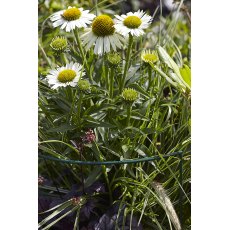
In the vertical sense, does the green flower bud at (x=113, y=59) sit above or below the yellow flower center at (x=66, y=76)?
above

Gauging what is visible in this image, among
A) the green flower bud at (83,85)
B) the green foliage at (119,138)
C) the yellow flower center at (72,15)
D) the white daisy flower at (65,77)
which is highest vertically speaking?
the yellow flower center at (72,15)

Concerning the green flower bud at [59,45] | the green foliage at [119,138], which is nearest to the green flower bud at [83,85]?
the green foliage at [119,138]

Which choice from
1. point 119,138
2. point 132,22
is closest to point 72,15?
point 132,22

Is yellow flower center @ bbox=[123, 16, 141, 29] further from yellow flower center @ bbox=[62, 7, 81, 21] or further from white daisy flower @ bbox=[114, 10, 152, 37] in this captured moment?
yellow flower center @ bbox=[62, 7, 81, 21]

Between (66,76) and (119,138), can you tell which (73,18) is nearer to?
(66,76)

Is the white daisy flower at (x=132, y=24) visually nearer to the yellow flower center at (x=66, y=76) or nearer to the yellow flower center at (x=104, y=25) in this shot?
the yellow flower center at (x=104, y=25)

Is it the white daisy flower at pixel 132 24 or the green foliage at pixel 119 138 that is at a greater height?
the white daisy flower at pixel 132 24

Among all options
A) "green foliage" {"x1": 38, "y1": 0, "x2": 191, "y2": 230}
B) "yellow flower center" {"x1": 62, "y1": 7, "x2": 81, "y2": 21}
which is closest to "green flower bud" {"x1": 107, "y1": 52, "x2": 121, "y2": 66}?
"green foliage" {"x1": 38, "y1": 0, "x2": 191, "y2": 230}

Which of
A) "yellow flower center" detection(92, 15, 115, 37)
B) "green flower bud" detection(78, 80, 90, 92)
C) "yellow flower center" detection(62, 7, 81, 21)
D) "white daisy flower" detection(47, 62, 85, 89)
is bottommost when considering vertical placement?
"green flower bud" detection(78, 80, 90, 92)

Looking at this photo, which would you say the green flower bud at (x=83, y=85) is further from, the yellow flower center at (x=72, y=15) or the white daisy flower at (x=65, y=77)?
the yellow flower center at (x=72, y=15)
